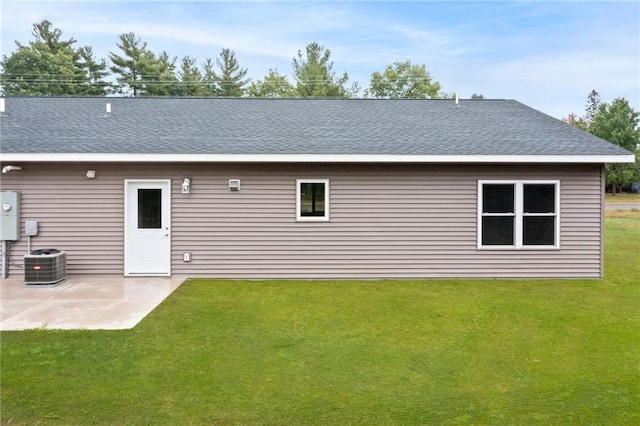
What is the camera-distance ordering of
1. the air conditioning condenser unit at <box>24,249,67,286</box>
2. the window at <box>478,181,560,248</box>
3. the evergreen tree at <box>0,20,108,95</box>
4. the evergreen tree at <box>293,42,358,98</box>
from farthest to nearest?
1. the evergreen tree at <box>293,42,358,98</box>
2. the evergreen tree at <box>0,20,108,95</box>
3. the window at <box>478,181,560,248</box>
4. the air conditioning condenser unit at <box>24,249,67,286</box>

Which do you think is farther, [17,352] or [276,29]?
[276,29]

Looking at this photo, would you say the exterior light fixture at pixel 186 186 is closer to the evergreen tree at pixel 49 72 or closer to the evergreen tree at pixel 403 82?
the evergreen tree at pixel 49 72

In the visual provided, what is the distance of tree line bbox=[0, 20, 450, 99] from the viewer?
2814cm

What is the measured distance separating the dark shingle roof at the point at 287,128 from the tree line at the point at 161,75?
21346 millimetres

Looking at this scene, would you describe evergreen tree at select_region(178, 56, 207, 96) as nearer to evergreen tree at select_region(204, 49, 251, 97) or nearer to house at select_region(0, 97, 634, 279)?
evergreen tree at select_region(204, 49, 251, 97)

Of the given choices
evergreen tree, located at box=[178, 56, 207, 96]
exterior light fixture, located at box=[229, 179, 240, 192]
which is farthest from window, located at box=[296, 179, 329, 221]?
evergreen tree, located at box=[178, 56, 207, 96]

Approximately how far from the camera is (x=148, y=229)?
7.57 meters

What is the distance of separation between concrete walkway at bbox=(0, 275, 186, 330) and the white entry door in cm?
26

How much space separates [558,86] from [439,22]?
14.7 m

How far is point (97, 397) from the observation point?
3199 mm

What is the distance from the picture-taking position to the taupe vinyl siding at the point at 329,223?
24.5 ft

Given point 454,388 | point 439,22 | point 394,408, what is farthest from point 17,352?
point 439,22

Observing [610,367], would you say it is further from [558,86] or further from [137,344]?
[558,86]

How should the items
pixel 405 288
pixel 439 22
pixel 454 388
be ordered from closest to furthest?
pixel 454 388 → pixel 405 288 → pixel 439 22
